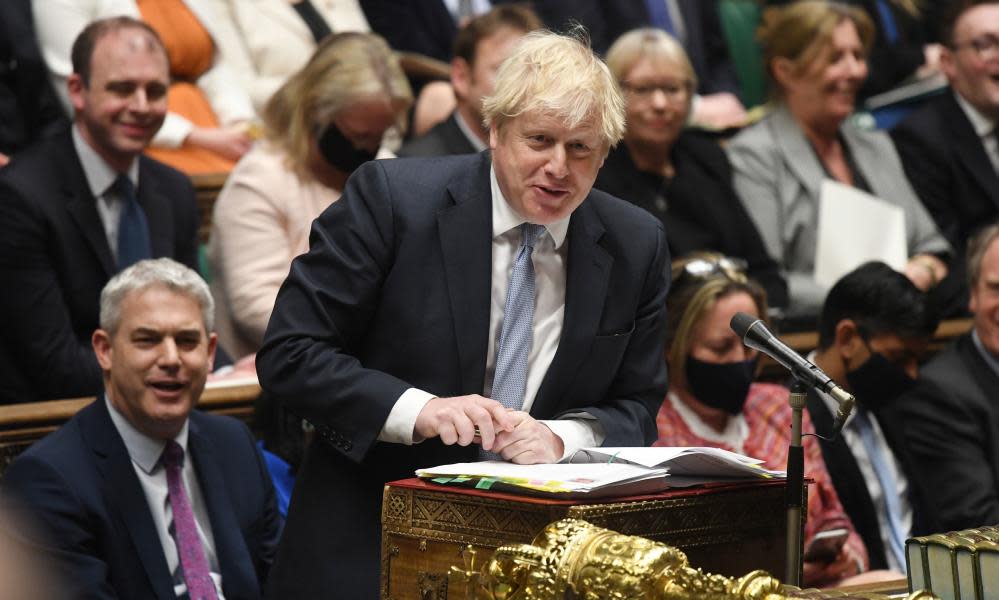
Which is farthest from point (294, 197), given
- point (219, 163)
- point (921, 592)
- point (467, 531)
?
point (921, 592)

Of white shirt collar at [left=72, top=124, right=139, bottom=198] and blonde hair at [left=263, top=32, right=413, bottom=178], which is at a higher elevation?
blonde hair at [left=263, top=32, right=413, bottom=178]

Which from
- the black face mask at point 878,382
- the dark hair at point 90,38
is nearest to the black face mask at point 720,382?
the black face mask at point 878,382

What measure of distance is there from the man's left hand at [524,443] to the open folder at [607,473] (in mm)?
23

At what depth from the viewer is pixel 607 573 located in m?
1.88

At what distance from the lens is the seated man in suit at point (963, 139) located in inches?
223

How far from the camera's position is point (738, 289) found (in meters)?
4.02

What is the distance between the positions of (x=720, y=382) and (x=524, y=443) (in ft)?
5.31

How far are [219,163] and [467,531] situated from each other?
3182 mm

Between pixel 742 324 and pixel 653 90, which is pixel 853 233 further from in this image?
pixel 742 324

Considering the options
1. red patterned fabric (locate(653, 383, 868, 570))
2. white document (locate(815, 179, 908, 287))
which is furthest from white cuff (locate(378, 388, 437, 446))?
white document (locate(815, 179, 908, 287))

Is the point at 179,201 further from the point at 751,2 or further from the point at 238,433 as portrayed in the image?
the point at 751,2

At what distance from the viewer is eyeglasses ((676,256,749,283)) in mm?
4062

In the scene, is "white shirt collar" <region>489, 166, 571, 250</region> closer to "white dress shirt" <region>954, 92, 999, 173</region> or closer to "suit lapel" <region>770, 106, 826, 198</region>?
"suit lapel" <region>770, 106, 826, 198</region>

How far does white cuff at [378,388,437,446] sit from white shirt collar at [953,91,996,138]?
12.9ft
